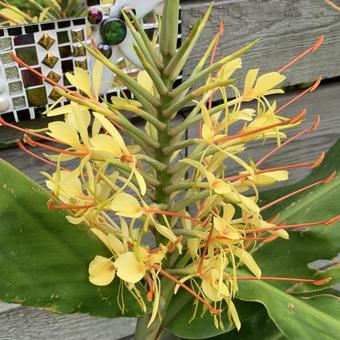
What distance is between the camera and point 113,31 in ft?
2.03

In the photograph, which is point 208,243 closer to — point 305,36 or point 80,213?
point 80,213

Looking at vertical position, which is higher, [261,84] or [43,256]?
[261,84]

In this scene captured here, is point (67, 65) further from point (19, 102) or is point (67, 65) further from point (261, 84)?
point (261, 84)

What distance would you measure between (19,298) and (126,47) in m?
0.33

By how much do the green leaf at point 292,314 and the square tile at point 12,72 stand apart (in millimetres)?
344

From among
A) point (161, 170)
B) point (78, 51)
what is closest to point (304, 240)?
point (161, 170)

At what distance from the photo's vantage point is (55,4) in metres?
0.63

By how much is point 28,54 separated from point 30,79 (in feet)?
0.11

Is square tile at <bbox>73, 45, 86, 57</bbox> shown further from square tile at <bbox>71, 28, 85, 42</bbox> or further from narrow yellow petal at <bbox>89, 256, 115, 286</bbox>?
narrow yellow petal at <bbox>89, 256, 115, 286</bbox>

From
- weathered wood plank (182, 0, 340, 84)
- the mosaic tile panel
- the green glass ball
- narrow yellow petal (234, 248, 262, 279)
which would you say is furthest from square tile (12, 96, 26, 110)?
narrow yellow petal (234, 248, 262, 279)

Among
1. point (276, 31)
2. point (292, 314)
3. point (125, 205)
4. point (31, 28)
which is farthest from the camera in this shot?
point (276, 31)

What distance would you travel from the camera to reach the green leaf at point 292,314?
486 mm

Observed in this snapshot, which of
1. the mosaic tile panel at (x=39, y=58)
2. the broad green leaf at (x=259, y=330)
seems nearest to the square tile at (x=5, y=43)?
the mosaic tile panel at (x=39, y=58)

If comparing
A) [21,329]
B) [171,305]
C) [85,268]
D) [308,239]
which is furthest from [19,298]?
[21,329]
